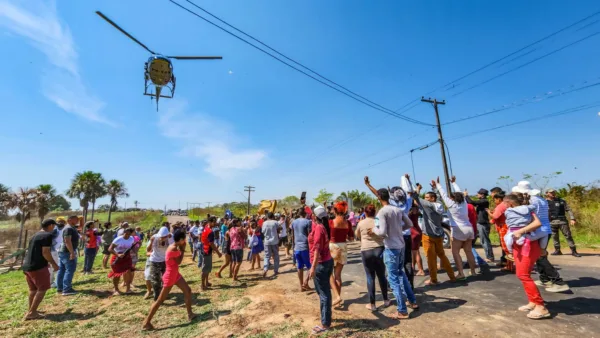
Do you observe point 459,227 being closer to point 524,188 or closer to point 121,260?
point 524,188

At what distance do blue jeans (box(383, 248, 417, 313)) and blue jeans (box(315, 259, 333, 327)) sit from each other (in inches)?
37.3

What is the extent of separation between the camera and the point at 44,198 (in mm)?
26453

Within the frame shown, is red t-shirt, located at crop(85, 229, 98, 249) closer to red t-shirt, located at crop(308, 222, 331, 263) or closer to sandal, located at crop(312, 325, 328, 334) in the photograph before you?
red t-shirt, located at crop(308, 222, 331, 263)

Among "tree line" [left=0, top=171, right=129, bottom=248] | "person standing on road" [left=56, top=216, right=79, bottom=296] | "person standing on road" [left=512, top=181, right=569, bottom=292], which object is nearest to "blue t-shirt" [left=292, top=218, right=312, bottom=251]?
"person standing on road" [left=512, top=181, right=569, bottom=292]

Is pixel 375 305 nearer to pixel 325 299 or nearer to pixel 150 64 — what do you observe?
pixel 325 299

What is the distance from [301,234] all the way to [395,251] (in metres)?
2.50

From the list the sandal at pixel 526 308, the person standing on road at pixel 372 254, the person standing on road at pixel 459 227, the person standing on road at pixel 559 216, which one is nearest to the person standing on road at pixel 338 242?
the person standing on road at pixel 372 254

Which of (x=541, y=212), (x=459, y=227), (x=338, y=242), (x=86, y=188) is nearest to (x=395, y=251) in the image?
(x=338, y=242)

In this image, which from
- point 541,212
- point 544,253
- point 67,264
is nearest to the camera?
point 541,212

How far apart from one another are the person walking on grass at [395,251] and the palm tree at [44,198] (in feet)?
111

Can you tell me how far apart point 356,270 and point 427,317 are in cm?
403

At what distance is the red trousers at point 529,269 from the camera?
3738 mm

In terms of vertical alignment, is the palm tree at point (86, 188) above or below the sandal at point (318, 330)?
above

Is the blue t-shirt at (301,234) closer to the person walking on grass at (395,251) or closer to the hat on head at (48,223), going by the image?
the person walking on grass at (395,251)
